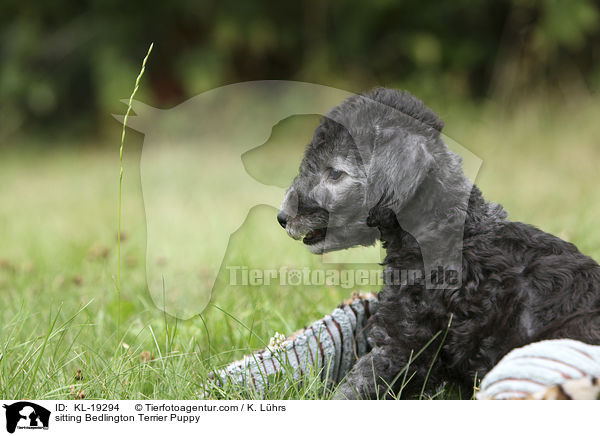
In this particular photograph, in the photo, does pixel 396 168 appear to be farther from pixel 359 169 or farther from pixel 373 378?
pixel 373 378

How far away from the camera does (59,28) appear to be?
1046 cm

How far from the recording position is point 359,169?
2.38 m

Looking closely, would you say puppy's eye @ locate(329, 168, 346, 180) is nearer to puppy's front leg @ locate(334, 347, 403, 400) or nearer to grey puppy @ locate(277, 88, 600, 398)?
grey puppy @ locate(277, 88, 600, 398)

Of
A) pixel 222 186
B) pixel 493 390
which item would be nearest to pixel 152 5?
pixel 222 186

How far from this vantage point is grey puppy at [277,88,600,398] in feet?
7.06

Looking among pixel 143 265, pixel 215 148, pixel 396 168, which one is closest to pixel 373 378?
pixel 396 168

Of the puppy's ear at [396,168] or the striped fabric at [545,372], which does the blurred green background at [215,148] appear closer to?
the puppy's ear at [396,168]

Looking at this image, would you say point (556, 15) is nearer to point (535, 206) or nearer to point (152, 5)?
point (535, 206)

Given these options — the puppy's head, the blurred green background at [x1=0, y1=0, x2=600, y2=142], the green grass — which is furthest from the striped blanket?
the blurred green background at [x1=0, y1=0, x2=600, y2=142]

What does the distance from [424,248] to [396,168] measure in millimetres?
326

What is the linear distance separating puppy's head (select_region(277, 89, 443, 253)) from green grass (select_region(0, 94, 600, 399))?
0.16 m
